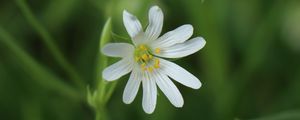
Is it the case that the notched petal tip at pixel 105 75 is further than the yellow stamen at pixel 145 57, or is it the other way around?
the yellow stamen at pixel 145 57

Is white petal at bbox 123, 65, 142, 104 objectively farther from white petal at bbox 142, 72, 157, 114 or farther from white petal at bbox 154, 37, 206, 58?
white petal at bbox 154, 37, 206, 58

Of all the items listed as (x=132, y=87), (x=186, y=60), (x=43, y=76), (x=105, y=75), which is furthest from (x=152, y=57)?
(x=186, y=60)

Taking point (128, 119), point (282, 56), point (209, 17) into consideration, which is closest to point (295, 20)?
point (282, 56)

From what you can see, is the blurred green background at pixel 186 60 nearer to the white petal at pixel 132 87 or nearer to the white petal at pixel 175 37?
the white petal at pixel 175 37

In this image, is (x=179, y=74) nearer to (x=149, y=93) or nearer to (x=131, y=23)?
(x=149, y=93)

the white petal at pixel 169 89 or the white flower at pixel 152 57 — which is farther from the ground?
the white flower at pixel 152 57

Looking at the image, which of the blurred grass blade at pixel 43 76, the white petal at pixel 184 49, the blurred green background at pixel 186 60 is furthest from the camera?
the blurred green background at pixel 186 60

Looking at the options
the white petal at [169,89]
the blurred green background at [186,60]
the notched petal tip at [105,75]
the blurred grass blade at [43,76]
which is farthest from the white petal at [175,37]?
the blurred grass blade at [43,76]
